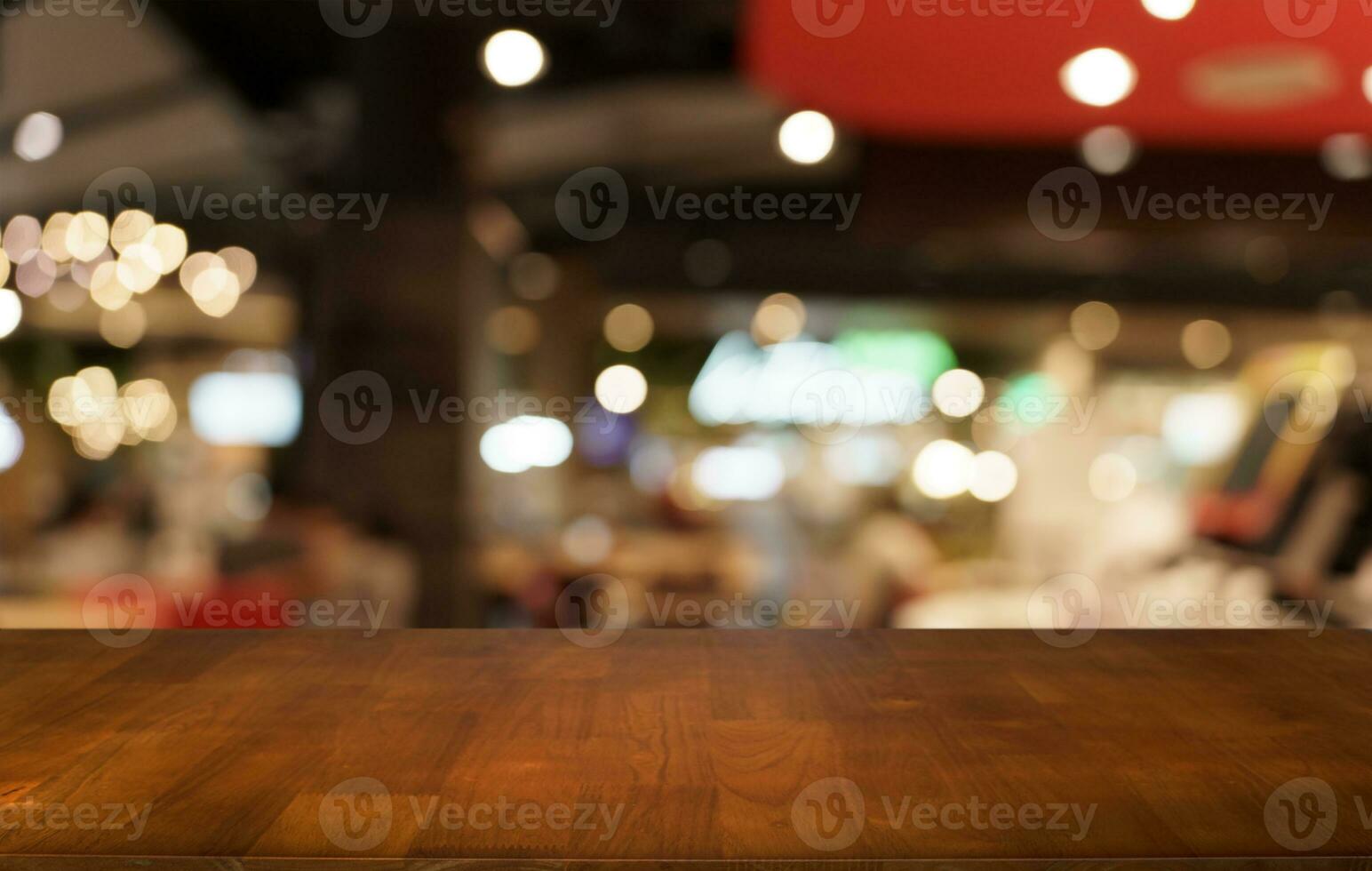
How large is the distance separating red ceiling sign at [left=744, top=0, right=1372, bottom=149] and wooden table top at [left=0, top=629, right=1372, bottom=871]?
1559 mm

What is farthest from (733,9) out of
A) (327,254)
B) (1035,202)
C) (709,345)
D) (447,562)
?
(709,345)

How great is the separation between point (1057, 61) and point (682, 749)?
Result: 2.32m

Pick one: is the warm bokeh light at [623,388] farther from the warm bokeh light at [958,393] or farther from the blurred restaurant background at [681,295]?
the warm bokeh light at [958,393]

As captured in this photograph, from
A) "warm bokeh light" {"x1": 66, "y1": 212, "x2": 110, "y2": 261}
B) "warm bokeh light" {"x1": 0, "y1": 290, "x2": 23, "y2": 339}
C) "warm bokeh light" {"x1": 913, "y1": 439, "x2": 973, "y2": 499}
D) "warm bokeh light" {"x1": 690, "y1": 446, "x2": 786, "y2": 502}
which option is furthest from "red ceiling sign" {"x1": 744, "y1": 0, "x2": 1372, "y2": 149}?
"warm bokeh light" {"x1": 690, "y1": 446, "x2": 786, "y2": 502}

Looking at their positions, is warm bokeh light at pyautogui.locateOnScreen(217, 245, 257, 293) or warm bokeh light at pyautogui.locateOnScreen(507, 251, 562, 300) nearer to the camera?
warm bokeh light at pyautogui.locateOnScreen(217, 245, 257, 293)

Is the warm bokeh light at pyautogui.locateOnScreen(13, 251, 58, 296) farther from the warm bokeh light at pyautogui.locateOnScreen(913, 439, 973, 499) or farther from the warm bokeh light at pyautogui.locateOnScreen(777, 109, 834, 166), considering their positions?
the warm bokeh light at pyautogui.locateOnScreen(913, 439, 973, 499)

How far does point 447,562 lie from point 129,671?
4.17 metres

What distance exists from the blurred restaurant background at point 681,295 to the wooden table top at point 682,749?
1686 mm

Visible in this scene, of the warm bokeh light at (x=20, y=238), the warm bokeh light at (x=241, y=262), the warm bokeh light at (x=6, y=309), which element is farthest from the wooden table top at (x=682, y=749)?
the warm bokeh light at (x=241, y=262)

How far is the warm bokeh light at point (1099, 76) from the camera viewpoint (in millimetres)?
2730

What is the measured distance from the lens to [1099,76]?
111 inches

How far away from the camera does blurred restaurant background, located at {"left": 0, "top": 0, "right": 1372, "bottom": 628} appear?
10.6ft

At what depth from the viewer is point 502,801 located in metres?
0.91

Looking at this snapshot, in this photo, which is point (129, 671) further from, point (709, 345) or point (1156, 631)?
point (709, 345)
